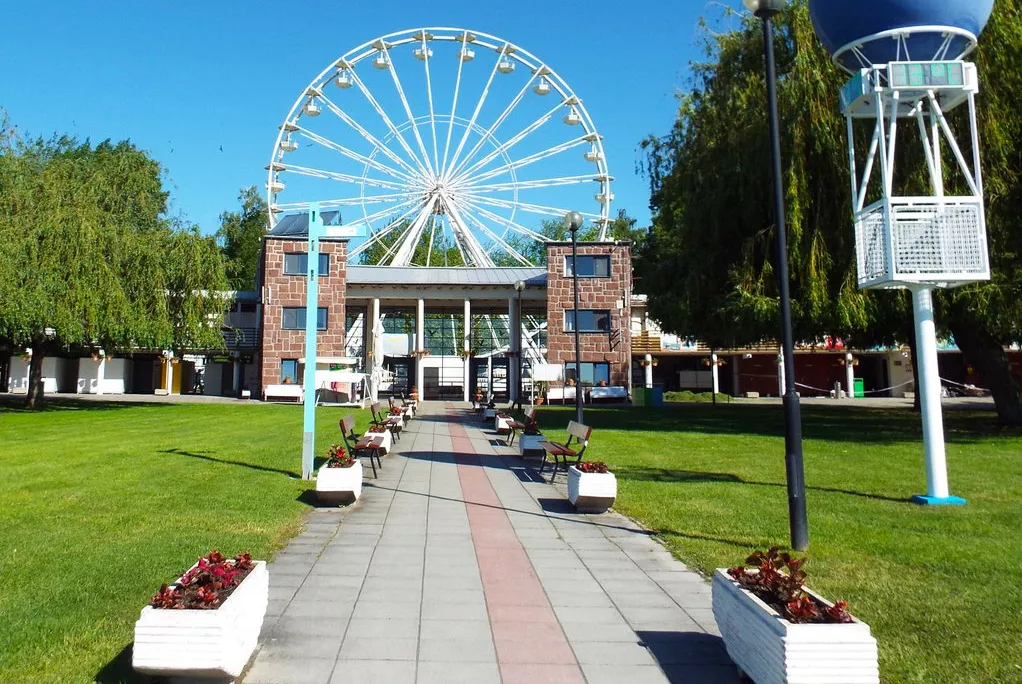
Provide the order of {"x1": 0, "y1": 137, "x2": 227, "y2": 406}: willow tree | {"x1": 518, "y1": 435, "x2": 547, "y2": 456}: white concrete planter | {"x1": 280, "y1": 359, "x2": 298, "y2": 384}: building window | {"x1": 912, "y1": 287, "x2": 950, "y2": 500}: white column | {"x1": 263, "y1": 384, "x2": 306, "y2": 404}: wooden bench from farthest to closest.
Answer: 1. {"x1": 280, "y1": 359, "x2": 298, "y2": 384}: building window
2. {"x1": 263, "y1": 384, "x2": 306, "y2": 404}: wooden bench
3. {"x1": 0, "y1": 137, "x2": 227, "y2": 406}: willow tree
4. {"x1": 518, "y1": 435, "x2": 547, "y2": 456}: white concrete planter
5. {"x1": 912, "y1": 287, "x2": 950, "y2": 500}: white column

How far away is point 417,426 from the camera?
70.7 ft

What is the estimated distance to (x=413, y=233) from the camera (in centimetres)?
3819

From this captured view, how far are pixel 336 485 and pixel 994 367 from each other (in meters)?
17.5

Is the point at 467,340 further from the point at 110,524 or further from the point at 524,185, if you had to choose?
the point at 110,524

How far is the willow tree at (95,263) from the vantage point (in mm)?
23250

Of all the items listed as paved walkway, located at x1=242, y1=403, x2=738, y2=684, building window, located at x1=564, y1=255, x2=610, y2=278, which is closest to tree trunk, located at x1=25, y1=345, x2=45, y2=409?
Result: building window, located at x1=564, y1=255, x2=610, y2=278

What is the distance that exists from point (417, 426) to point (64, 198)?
49.5 feet

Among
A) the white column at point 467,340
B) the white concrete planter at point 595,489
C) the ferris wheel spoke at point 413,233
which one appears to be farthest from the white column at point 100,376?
the white concrete planter at point 595,489

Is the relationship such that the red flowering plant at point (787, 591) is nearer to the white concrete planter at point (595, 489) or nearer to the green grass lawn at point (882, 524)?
the green grass lawn at point (882, 524)

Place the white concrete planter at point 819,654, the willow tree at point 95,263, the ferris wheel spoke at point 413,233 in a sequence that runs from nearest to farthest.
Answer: the white concrete planter at point 819,654 < the willow tree at point 95,263 < the ferris wheel spoke at point 413,233

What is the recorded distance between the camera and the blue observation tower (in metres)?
9.25

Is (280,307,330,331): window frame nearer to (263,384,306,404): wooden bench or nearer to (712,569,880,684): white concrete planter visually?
(263,384,306,404): wooden bench

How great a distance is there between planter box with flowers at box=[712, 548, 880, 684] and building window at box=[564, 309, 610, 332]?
33.9 metres

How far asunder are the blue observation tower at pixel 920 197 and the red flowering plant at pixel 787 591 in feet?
20.1
